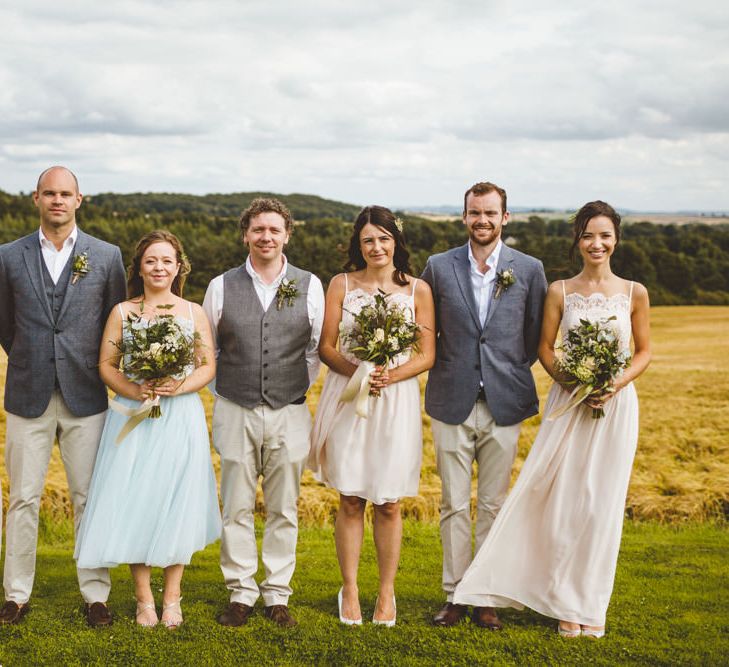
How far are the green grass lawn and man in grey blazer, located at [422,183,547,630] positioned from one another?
0.50 m

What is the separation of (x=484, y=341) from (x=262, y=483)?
2285mm

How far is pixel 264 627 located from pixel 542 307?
365cm

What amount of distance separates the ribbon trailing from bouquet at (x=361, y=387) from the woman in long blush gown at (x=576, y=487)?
1513 mm

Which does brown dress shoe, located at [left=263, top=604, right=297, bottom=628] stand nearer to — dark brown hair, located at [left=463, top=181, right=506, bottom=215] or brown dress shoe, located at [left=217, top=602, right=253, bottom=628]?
brown dress shoe, located at [left=217, top=602, right=253, bottom=628]

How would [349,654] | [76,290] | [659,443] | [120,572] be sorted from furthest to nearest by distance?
[659,443], [120,572], [76,290], [349,654]

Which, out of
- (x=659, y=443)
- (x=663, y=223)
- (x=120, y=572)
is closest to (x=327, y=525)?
(x=120, y=572)

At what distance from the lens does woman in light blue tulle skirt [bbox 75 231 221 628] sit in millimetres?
6586

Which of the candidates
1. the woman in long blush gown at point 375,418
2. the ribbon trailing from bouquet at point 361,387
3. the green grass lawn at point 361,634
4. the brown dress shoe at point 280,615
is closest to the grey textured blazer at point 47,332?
the green grass lawn at point 361,634

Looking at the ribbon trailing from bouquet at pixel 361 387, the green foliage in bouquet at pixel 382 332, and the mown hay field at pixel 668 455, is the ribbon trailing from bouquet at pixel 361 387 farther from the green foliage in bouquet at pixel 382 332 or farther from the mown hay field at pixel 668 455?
the mown hay field at pixel 668 455

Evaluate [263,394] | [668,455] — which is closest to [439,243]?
[668,455]

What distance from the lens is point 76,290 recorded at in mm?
6883

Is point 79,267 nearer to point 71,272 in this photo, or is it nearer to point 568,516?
point 71,272

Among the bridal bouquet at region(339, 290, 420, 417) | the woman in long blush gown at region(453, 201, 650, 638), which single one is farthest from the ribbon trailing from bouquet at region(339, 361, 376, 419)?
the woman in long blush gown at region(453, 201, 650, 638)

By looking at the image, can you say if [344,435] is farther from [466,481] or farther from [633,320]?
[633,320]
